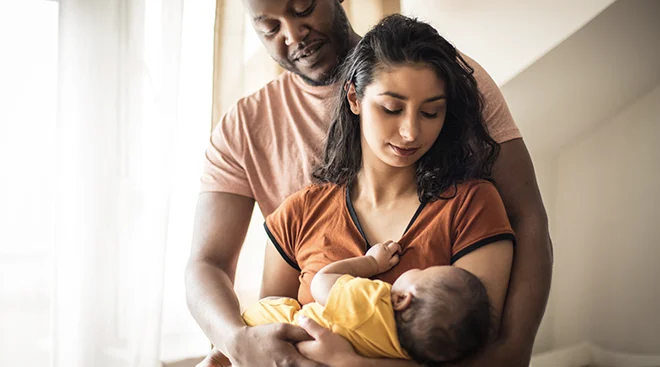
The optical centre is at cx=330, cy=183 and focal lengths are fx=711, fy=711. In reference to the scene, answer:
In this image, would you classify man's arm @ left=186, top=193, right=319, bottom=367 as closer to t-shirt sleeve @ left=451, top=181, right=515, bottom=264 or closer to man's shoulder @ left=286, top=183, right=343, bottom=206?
man's shoulder @ left=286, top=183, right=343, bottom=206

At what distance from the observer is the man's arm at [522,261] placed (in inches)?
61.4

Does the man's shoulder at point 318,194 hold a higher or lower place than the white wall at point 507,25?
lower

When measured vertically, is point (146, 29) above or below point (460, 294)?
above

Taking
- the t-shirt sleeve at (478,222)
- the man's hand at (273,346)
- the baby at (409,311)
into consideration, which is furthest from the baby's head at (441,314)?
the man's hand at (273,346)

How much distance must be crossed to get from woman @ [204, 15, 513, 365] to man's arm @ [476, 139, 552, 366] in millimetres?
70

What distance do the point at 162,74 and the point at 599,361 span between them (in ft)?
5.62

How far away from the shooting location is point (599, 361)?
2.38 meters

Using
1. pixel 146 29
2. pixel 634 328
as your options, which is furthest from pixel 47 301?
pixel 634 328

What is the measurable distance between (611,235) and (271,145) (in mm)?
1178

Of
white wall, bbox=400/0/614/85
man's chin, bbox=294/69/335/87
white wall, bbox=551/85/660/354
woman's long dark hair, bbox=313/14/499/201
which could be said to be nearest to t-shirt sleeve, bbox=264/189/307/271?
woman's long dark hair, bbox=313/14/499/201

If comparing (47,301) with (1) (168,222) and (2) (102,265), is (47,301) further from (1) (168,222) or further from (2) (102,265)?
(1) (168,222)

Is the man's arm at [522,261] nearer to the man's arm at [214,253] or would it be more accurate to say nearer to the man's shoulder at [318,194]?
the man's shoulder at [318,194]

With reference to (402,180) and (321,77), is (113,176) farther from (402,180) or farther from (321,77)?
(402,180)

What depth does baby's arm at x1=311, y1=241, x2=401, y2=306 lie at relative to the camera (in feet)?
4.77
